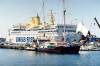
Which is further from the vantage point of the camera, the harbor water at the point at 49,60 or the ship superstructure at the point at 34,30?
the ship superstructure at the point at 34,30

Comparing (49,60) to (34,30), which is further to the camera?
(34,30)

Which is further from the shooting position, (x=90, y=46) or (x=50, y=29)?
(x=50, y=29)

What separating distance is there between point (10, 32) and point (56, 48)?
130 ft

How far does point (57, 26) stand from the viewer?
319ft

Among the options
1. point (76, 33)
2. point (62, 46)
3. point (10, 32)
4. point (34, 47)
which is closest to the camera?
point (62, 46)

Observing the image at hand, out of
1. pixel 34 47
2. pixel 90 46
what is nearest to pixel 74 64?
pixel 34 47

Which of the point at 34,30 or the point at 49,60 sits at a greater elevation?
the point at 34,30

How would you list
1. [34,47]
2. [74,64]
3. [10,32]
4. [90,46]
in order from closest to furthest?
1. [74,64]
2. [34,47]
3. [90,46]
4. [10,32]

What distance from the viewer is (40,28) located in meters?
99.1

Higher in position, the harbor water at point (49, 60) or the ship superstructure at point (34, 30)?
the ship superstructure at point (34, 30)

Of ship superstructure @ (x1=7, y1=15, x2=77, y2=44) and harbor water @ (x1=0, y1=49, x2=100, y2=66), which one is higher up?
ship superstructure @ (x1=7, y1=15, x2=77, y2=44)

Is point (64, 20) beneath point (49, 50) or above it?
above

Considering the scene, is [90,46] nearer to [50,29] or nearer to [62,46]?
[50,29]

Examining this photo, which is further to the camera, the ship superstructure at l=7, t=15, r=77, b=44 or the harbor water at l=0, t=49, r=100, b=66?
the ship superstructure at l=7, t=15, r=77, b=44
